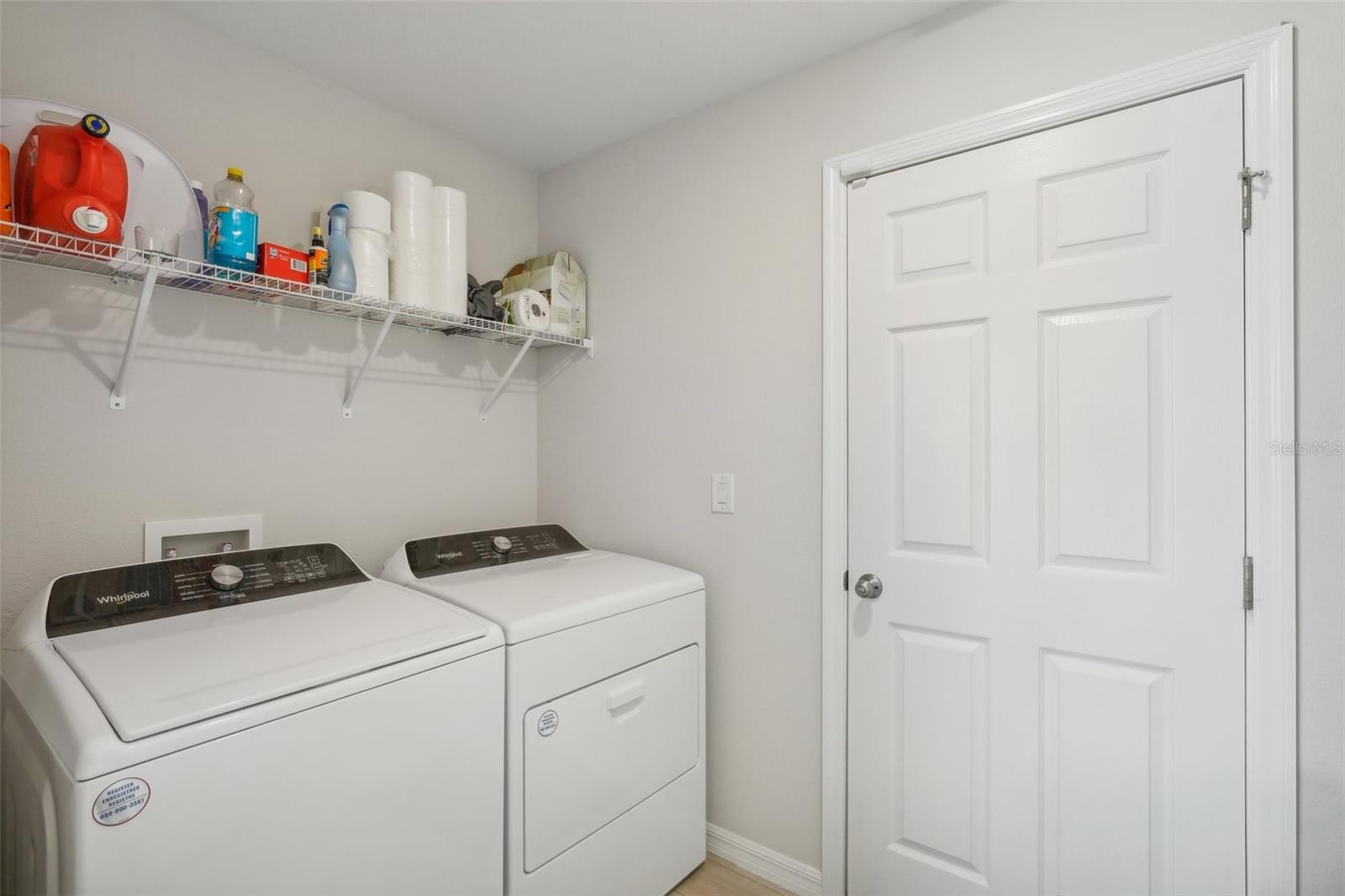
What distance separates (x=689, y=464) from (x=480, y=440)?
0.80 meters

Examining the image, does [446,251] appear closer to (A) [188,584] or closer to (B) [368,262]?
(B) [368,262]

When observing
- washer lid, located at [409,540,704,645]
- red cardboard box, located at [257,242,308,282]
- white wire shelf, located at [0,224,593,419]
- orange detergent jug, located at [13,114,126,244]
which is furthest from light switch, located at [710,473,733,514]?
orange detergent jug, located at [13,114,126,244]

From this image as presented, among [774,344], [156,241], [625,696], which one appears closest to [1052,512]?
[774,344]

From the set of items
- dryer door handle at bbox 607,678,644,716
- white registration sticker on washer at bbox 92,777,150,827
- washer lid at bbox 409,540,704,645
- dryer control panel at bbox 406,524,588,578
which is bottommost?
dryer door handle at bbox 607,678,644,716

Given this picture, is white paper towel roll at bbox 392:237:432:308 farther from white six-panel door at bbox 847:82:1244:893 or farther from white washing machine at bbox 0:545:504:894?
white six-panel door at bbox 847:82:1244:893

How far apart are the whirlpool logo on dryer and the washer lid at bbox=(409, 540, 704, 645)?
1.83 feet

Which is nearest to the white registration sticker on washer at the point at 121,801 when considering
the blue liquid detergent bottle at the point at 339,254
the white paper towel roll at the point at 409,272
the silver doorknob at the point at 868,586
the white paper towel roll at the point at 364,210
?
the blue liquid detergent bottle at the point at 339,254

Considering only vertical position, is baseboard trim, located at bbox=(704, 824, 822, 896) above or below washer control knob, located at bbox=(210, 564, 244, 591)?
below

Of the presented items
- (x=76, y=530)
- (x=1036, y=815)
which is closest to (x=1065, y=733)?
(x=1036, y=815)

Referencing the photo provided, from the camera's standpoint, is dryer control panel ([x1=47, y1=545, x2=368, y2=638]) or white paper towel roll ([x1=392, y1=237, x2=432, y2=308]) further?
white paper towel roll ([x1=392, y1=237, x2=432, y2=308])

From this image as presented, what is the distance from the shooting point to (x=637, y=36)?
1.71 meters

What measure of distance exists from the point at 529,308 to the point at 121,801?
1.61m

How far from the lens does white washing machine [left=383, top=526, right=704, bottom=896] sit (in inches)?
57.3

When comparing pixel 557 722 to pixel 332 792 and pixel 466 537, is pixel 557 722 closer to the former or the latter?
pixel 332 792
